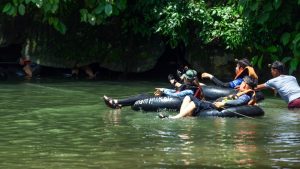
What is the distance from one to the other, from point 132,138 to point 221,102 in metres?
3.49

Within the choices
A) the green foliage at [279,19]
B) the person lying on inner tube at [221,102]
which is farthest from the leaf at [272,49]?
the person lying on inner tube at [221,102]

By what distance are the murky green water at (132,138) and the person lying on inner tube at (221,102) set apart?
298 millimetres

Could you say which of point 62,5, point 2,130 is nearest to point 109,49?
point 2,130

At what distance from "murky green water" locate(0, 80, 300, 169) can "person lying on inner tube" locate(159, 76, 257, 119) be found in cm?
30

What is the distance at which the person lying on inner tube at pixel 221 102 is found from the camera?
11773 millimetres

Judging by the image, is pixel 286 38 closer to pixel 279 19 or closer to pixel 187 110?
pixel 279 19

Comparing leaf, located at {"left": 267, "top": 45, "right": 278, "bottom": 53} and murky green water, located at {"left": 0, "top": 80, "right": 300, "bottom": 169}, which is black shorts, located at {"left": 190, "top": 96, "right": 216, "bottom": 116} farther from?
leaf, located at {"left": 267, "top": 45, "right": 278, "bottom": 53}

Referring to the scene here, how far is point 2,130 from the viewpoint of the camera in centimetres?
990

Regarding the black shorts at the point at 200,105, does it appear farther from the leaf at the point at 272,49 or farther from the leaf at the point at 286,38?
the leaf at the point at 286,38

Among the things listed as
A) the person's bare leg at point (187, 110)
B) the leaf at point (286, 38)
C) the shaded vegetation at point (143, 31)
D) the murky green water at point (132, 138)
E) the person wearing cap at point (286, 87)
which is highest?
the shaded vegetation at point (143, 31)

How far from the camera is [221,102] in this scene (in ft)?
40.2

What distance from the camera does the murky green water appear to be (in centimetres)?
733

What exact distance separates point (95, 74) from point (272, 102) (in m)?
9.09

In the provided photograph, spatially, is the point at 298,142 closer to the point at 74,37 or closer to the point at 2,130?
the point at 2,130
